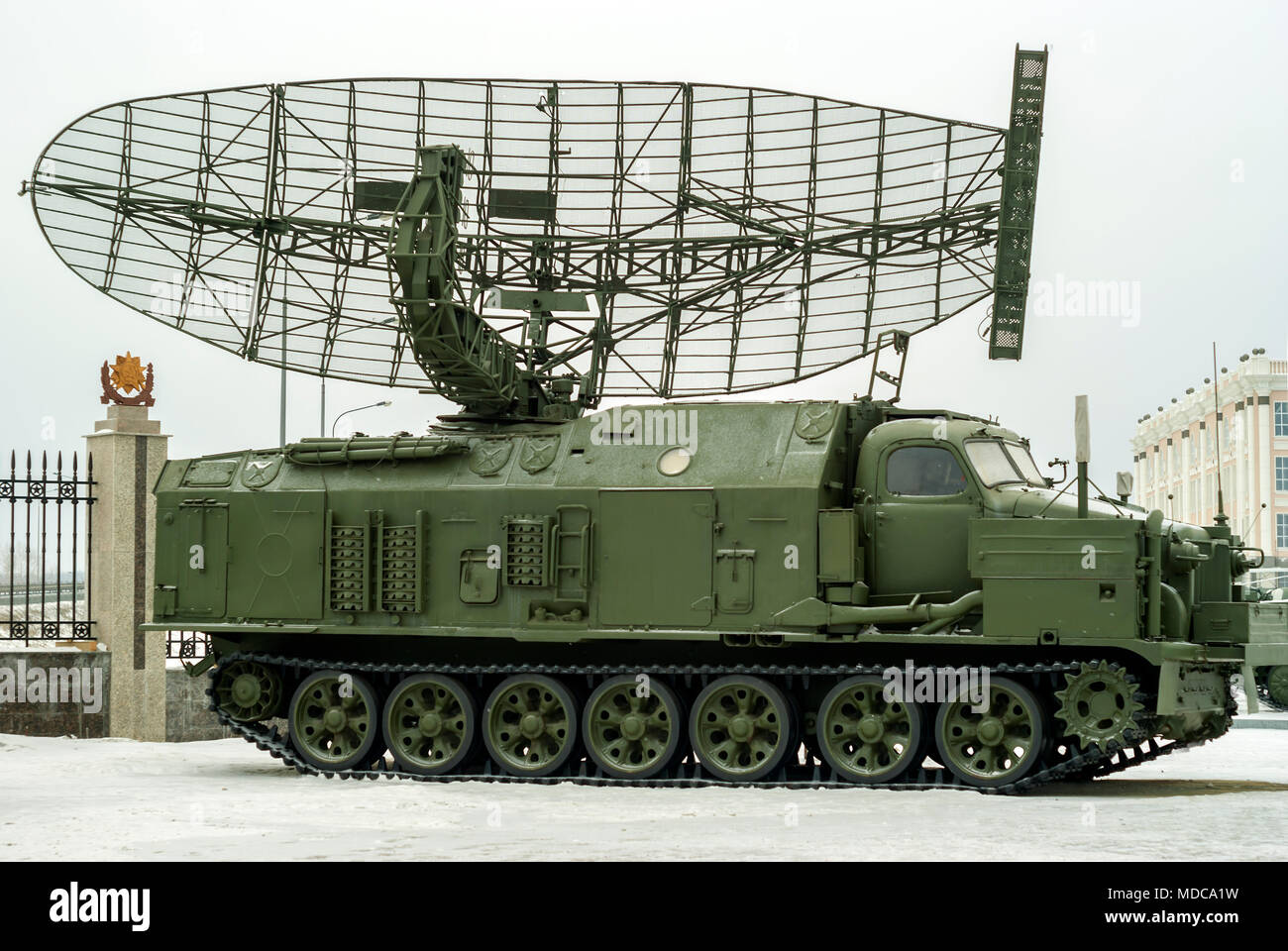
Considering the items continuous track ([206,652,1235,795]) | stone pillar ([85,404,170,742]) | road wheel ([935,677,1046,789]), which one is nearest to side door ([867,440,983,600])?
continuous track ([206,652,1235,795])

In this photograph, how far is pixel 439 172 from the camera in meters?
20.4

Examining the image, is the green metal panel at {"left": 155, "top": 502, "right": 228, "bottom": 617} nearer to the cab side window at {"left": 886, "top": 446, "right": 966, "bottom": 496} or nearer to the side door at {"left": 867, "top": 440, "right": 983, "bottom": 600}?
the side door at {"left": 867, "top": 440, "right": 983, "bottom": 600}

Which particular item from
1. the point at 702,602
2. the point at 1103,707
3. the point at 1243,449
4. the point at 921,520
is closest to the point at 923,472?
the point at 921,520

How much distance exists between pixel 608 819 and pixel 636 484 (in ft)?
16.5

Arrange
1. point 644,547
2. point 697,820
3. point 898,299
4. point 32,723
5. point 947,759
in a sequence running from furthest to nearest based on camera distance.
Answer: point 32,723
point 898,299
point 644,547
point 947,759
point 697,820

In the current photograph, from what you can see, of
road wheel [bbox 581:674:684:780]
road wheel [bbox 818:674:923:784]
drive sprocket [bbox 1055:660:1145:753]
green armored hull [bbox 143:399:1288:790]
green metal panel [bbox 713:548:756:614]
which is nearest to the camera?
drive sprocket [bbox 1055:660:1145:753]

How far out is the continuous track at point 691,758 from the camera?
1817 cm

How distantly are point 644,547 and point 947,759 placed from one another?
4166 millimetres

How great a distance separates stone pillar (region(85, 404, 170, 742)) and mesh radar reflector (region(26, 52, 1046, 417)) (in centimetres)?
421

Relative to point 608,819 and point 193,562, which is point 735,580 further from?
point 193,562

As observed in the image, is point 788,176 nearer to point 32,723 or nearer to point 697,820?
point 697,820

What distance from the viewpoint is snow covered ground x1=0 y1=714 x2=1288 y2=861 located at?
13676mm

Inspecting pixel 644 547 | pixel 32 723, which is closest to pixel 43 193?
pixel 32 723

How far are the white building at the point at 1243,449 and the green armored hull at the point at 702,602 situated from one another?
73870 millimetres
